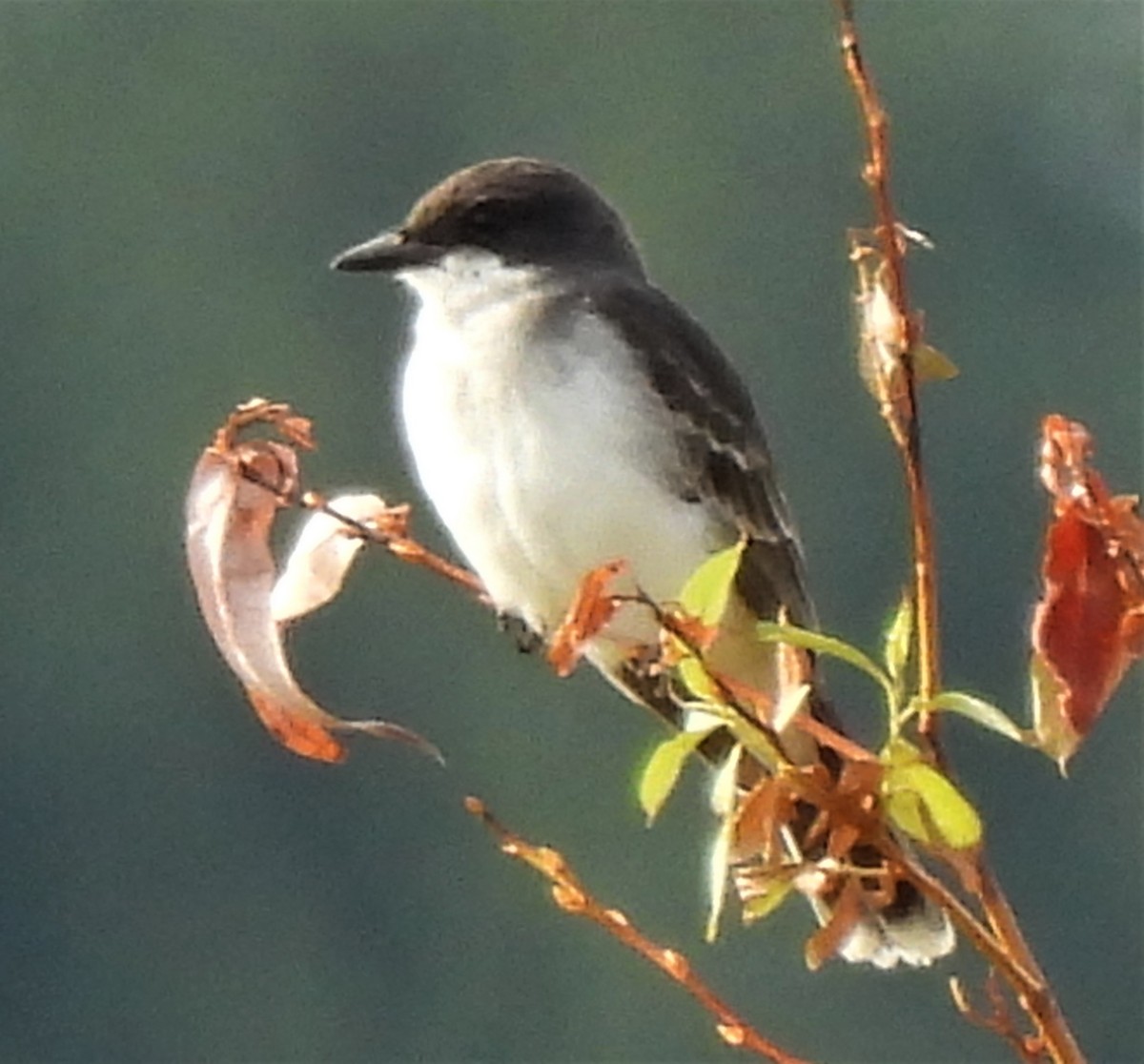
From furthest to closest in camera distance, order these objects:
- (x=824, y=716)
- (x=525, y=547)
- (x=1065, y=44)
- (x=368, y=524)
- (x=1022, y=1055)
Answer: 1. (x=1065, y=44)
2. (x=525, y=547)
3. (x=824, y=716)
4. (x=368, y=524)
5. (x=1022, y=1055)

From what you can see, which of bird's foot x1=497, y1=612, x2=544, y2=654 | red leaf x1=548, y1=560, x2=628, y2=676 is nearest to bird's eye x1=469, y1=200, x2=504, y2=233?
bird's foot x1=497, y1=612, x2=544, y2=654

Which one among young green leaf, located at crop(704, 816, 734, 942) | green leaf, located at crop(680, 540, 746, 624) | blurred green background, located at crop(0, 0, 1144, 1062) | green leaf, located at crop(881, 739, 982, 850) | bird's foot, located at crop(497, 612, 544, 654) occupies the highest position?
green leaf, located at crop(680, 540, 746, 624)

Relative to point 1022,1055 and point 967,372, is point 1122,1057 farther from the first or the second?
point 1022,1055

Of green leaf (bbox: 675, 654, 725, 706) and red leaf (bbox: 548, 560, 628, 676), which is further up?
red leaf (bbox: 548, 560, 628, 676)

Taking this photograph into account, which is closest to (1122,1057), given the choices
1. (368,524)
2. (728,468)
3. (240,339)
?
(240,339)

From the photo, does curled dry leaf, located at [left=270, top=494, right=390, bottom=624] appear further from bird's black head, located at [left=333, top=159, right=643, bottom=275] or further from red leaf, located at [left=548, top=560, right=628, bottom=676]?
bird's black head, located at [left=333, top=159, right=643, bottom=275]

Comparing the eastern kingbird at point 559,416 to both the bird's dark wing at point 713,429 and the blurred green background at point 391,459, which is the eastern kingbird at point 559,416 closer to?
the bird's dark wing at point 713,429
